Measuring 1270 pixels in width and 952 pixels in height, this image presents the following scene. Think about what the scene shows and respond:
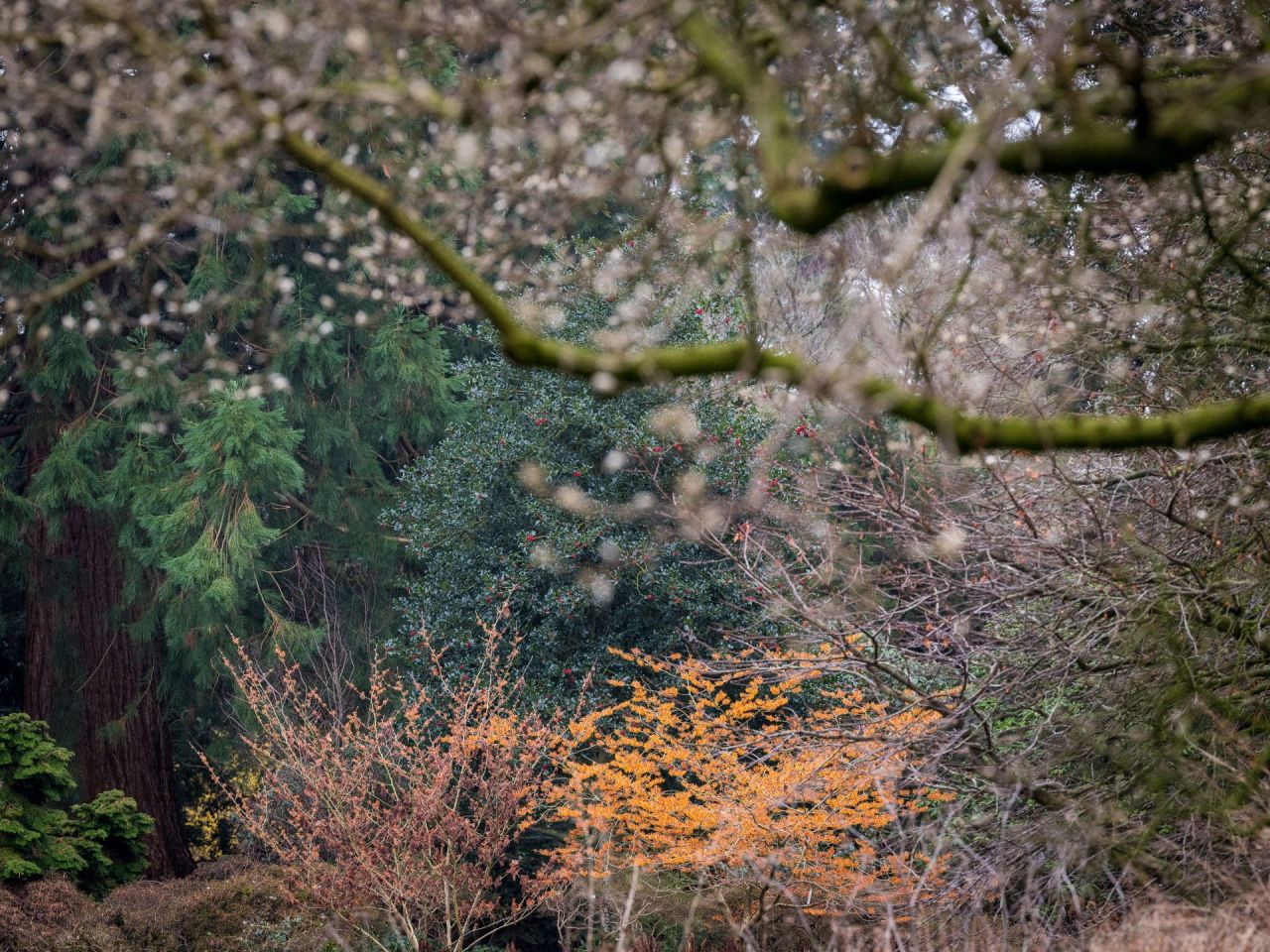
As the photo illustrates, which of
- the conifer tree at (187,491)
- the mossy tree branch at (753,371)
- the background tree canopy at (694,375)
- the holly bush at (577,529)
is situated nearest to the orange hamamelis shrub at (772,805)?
the background tree canopy at (694,375)

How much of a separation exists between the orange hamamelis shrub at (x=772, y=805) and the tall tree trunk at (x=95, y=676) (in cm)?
514

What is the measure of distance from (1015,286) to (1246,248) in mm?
956

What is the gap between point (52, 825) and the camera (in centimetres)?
828

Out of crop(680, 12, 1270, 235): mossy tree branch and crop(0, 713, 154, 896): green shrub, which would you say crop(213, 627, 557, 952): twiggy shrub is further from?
crop(680, 12, 1270, 235): mossy tree branch

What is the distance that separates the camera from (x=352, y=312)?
12.2 m

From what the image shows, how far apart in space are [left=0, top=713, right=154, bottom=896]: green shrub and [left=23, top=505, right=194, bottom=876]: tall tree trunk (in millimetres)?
2124

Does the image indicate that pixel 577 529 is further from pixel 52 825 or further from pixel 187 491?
pixel 52 825

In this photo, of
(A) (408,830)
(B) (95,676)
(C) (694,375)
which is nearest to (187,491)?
(B) (95,676)

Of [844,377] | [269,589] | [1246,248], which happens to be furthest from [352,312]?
[844,377]

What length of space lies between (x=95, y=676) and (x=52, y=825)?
10.8ft

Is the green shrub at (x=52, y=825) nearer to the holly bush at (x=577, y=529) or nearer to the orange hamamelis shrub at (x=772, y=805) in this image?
the holly bush at (x=577, y=529)

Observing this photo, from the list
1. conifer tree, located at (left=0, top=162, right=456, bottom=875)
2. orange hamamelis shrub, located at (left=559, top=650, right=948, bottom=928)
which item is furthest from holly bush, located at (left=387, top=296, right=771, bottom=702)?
conifer tree, located at (left=0, top=162, right=456, bottom=875)

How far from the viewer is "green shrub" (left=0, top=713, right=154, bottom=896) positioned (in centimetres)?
789

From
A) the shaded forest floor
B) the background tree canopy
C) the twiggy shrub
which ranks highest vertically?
the background tree canopy
